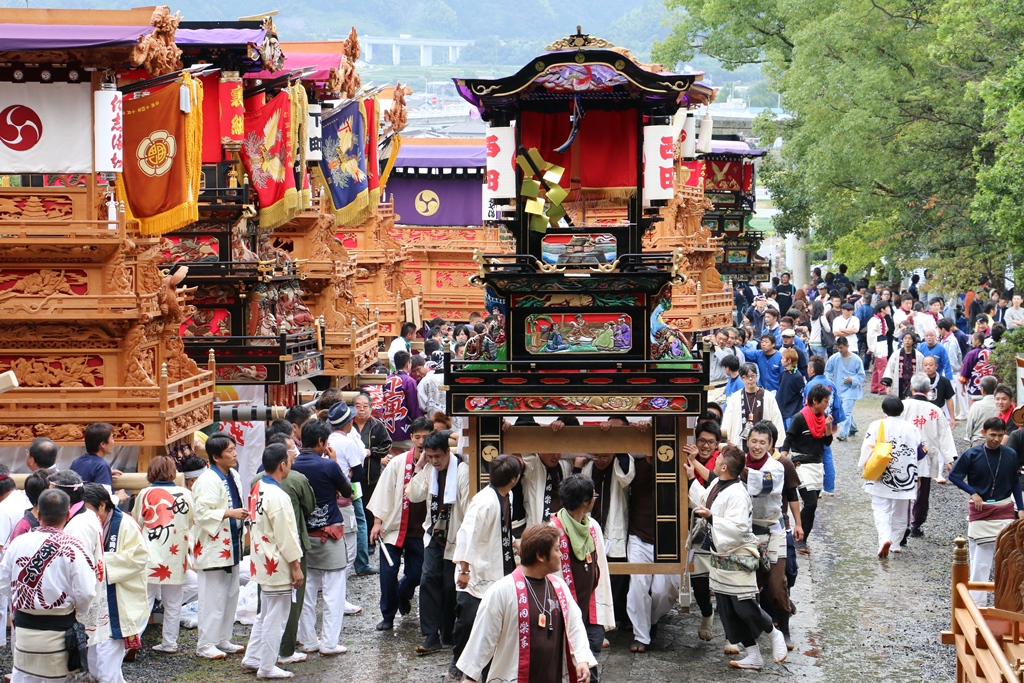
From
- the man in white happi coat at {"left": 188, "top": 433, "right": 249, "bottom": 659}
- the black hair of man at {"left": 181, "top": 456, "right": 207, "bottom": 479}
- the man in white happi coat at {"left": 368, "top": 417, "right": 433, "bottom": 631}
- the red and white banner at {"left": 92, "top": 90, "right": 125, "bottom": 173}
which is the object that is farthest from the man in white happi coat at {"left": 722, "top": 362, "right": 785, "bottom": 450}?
the red and white banner at {"left": 92, "top": 90, "right": 125, "bottom": 173}

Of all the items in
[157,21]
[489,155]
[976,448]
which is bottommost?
[976,448]

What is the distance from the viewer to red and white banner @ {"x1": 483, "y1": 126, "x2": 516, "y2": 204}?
11250 millimetres

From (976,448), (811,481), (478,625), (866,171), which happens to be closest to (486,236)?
(866,171)

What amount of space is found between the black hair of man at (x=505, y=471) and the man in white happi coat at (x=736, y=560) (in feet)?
5.32

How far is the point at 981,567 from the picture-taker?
1138 centimetres

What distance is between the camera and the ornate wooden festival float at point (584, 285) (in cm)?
1016

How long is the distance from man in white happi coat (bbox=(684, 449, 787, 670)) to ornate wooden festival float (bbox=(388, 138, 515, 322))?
20952 millimetres

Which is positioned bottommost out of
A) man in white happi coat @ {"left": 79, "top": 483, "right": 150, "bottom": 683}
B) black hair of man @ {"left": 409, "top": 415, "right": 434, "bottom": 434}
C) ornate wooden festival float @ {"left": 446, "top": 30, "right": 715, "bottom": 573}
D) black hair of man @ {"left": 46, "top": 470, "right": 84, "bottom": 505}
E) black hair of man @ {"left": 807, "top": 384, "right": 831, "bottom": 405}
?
man in white happi coat @ {"left": 79, "top": 483, "right": 150, "bottom": 683}

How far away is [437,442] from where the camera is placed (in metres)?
10.1

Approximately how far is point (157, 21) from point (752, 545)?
284 inches

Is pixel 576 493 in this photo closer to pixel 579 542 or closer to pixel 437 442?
pixel 579 542

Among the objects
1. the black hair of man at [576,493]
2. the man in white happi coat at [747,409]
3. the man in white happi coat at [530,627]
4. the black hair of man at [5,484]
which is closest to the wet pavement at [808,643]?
the black hair of man at [5,484]

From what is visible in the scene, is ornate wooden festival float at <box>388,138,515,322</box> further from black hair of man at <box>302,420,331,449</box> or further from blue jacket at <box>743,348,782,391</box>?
black hair of man at <box>302,420,331,449</box>

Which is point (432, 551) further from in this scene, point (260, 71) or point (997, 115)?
point (997, 115)
